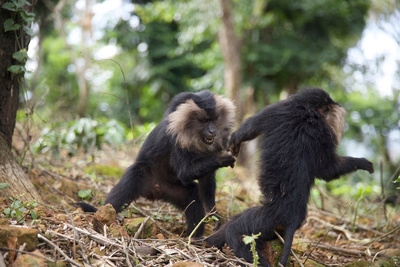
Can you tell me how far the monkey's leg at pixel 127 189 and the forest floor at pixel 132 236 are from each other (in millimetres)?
186

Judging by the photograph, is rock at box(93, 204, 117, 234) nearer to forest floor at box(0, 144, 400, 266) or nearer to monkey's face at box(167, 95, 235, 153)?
forest floor at box(0, 144, 400, 266)

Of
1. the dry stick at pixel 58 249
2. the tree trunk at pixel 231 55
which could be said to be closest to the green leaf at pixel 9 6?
the dry stick at pixel 58 249

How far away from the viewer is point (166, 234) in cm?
361

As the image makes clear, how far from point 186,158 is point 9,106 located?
180 cm

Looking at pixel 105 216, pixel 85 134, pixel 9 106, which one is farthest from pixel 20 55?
pixel 85 134

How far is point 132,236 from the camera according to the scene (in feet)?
10.2

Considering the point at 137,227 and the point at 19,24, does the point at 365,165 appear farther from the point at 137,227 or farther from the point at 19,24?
the point at 19,24

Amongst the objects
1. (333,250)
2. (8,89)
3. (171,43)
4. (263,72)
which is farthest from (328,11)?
(8,89)

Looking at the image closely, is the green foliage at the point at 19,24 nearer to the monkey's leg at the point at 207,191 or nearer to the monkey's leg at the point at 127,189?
the monkey's leg at the point at 127,189

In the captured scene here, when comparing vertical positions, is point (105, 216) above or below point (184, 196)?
above

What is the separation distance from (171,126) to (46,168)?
89.3 inches

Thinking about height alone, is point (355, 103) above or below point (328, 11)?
below

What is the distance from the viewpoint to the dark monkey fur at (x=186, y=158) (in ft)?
11.5

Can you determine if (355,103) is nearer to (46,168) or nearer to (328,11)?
(328,11)
